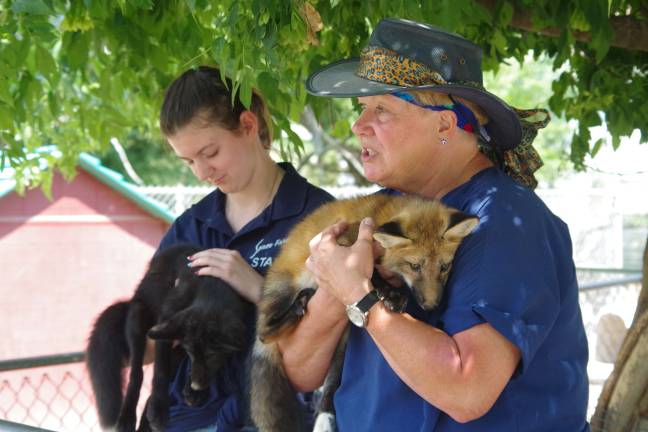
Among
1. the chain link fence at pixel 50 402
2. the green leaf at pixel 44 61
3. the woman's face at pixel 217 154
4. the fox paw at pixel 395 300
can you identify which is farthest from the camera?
the chain link fence at pixel 50 402

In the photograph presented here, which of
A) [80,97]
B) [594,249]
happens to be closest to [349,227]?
[80,97]

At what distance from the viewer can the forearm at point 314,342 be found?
105 inches

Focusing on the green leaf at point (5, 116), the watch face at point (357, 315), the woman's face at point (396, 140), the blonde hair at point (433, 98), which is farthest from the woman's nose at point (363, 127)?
the green leaf at point (5, 116)

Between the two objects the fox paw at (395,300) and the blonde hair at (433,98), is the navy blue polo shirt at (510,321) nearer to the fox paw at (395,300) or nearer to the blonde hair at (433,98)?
the fox paw at (395,300)

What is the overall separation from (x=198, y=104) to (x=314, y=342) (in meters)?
1.28

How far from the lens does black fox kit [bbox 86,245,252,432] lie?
10.6 feet

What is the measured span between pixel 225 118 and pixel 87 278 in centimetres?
911

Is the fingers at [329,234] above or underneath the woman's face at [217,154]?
above

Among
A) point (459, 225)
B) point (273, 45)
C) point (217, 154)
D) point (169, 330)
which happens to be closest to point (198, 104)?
point (217, 154)

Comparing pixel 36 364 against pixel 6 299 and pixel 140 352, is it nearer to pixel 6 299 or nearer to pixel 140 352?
pixel 140 352

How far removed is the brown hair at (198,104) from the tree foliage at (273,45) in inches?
4.5

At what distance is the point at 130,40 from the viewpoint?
425 cm

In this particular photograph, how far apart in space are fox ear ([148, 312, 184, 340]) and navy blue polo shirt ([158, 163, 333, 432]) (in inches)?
9.0

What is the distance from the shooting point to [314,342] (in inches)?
111
